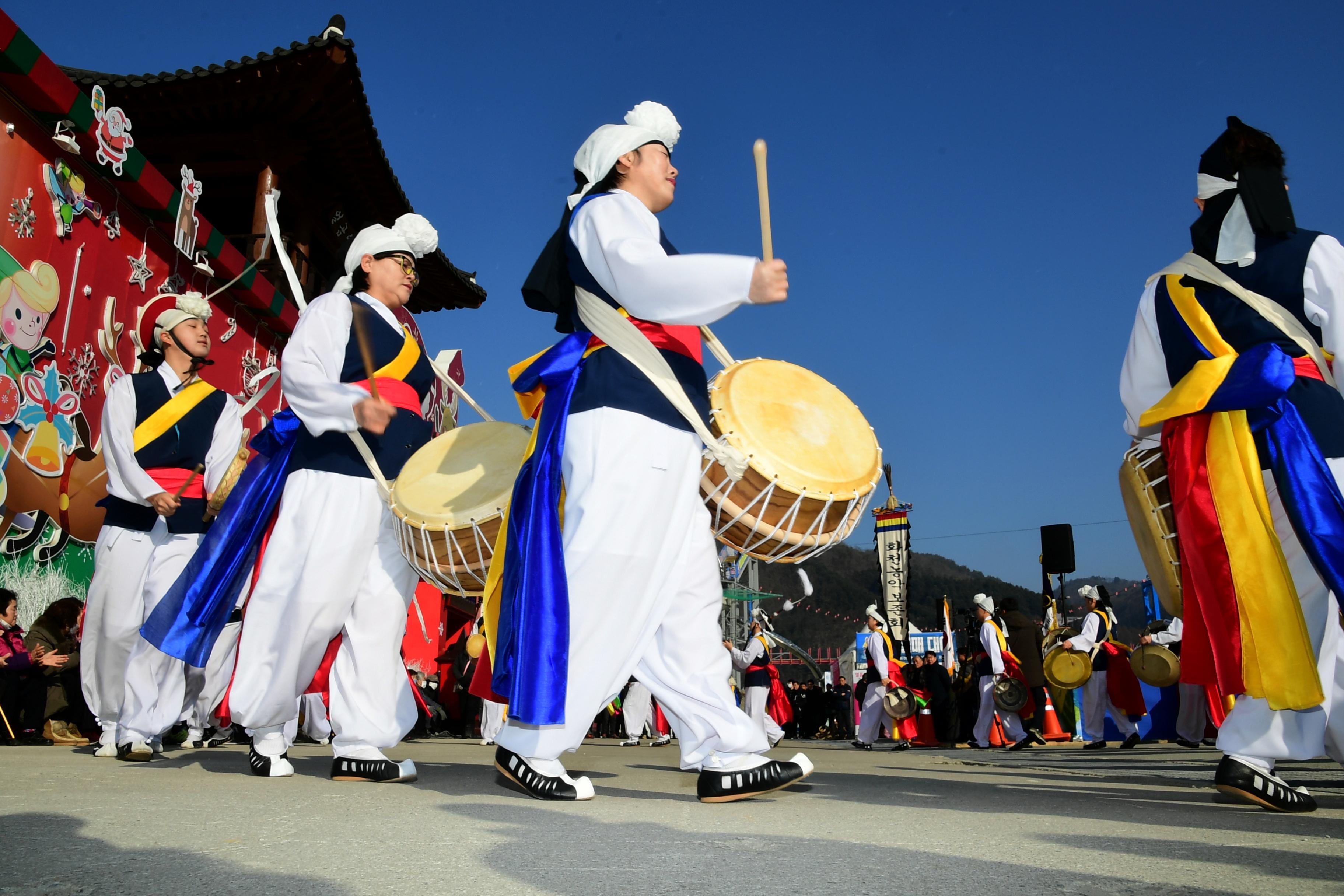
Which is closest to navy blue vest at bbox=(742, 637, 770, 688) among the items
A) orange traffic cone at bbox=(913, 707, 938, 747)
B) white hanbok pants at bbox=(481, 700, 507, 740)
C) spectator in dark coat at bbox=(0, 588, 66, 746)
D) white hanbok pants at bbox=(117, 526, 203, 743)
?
orange traffic cone at bbox=(913, 707, 938, 747)

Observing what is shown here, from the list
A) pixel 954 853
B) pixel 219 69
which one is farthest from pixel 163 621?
pixel 219 69

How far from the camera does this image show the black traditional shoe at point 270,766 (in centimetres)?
313

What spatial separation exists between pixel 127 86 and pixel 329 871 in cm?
1174

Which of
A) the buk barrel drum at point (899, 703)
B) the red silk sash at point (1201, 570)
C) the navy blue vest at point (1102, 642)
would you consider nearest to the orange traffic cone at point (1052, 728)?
the navy blue vest at point (1102, 642)

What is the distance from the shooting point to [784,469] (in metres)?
2.50

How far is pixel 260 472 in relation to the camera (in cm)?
344

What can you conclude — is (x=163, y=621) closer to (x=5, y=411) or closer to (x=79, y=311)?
(x=5, y=411)

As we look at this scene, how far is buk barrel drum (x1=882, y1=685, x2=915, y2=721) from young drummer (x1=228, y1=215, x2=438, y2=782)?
8171mm

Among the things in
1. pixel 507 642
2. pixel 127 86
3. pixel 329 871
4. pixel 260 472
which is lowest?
pixel 329 871

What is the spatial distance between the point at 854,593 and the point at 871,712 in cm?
6903

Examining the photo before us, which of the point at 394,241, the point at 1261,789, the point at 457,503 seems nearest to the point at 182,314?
the point at 394,241

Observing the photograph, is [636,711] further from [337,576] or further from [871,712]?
[337,576]

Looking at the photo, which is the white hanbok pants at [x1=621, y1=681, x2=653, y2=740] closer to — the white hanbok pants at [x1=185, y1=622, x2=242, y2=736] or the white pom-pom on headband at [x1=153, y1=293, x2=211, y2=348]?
the white hanbok pants at [x1=185, y1=622, x2=242, y2=736]

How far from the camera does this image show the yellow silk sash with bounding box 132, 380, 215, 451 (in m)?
4.27
